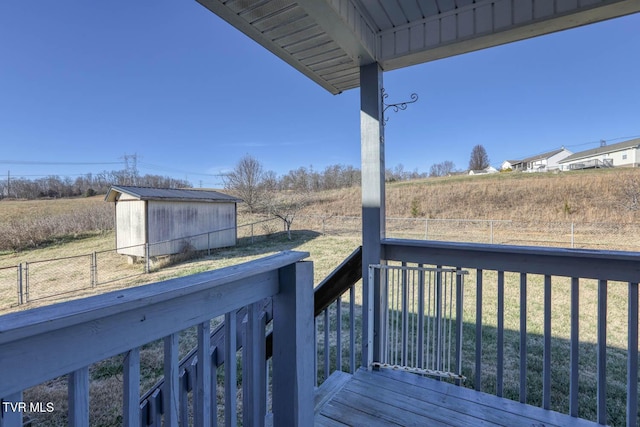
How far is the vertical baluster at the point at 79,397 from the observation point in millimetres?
476

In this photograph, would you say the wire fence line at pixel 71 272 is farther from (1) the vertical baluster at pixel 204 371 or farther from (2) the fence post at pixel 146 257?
(1) the vertical baluster at pixel 204 371

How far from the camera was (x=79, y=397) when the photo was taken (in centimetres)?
→ 49

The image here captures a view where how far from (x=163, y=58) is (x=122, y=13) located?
0.87 metres

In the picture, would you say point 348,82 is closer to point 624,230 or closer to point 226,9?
point 226,9

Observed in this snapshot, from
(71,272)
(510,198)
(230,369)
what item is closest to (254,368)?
(230,369)

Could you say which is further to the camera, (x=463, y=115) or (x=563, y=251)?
(x=463, y=115)

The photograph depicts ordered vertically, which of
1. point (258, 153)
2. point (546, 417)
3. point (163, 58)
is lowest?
point (546, 417)

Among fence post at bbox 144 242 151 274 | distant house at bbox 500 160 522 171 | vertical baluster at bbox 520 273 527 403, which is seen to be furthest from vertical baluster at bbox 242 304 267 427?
distant house at bbox 500 160 522 171

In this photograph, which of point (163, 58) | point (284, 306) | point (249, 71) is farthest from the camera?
point (249, 71)

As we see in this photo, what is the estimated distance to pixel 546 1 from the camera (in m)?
1.45

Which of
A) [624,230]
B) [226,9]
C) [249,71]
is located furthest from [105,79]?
[624,230]

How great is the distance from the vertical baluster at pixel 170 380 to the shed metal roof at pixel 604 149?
232 inches

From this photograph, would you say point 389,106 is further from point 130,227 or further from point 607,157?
point 607,157

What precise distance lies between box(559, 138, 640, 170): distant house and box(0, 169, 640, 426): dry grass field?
31 centimetres
